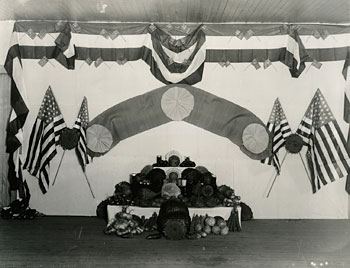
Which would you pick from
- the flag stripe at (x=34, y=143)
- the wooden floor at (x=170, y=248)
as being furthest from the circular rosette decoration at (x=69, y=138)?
the wooden floor at (x=170, y=248)

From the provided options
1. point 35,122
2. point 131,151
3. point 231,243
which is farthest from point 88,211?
point 231,243

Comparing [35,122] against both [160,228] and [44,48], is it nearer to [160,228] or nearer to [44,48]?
[44,48]

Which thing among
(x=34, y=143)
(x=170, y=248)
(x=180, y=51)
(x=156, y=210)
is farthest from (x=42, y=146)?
(x=170, y=248)

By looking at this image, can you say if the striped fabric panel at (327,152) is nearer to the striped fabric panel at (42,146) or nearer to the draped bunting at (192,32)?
the draped bunting at (192,32)

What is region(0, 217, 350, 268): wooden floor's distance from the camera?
6.03m

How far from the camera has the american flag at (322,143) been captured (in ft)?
28.4

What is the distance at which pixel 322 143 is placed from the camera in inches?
344

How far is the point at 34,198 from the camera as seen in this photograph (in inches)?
363

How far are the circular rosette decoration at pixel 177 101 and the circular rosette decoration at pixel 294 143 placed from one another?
2272 mm

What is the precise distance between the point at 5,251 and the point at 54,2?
444 centimetres

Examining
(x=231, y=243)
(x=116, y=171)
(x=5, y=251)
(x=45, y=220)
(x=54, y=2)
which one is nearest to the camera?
(x=5, y=251)

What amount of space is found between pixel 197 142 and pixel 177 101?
1.02 metres

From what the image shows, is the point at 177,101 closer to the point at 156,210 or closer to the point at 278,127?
the point at 278,127

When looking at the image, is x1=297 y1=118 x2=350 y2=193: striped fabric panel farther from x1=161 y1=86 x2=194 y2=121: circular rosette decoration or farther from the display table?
x1=161 y1=86 x2=194 y2=121: circular rosette decoration
